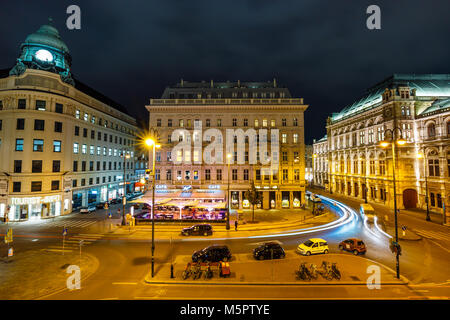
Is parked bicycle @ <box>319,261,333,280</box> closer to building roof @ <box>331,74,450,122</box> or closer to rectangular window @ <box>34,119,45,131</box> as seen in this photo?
rectangular window @ <box>34,119,45,131</box>

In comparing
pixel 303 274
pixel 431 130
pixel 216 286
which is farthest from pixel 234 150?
pixel 431 130

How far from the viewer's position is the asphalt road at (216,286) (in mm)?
12469

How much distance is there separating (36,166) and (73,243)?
20.3 m

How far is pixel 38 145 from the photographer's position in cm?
3359

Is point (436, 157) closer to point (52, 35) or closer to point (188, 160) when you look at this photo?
point (188, 160)

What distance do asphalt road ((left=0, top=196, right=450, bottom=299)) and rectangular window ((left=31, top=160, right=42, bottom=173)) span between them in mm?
8920

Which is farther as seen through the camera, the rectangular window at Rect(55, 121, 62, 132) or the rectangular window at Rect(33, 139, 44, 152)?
the rectangular window at Rect(55, 121, 62, 132)

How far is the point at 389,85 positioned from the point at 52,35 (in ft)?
232

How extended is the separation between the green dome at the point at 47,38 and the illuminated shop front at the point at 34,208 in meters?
28.0

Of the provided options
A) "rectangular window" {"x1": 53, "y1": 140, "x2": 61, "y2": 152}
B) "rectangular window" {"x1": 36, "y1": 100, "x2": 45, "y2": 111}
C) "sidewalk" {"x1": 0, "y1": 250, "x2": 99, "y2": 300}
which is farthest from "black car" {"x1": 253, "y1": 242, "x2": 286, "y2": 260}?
"rectangular window" {"x1": 36, "y1": 100, "x2": 45, "y2": 111}

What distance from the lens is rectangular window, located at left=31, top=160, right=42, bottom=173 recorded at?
32800mm

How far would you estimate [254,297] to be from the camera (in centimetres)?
1216

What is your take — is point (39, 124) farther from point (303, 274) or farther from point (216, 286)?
point (303, 274)

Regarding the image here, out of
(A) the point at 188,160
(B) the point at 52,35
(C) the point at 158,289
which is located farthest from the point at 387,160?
(B) the point at 52,35
